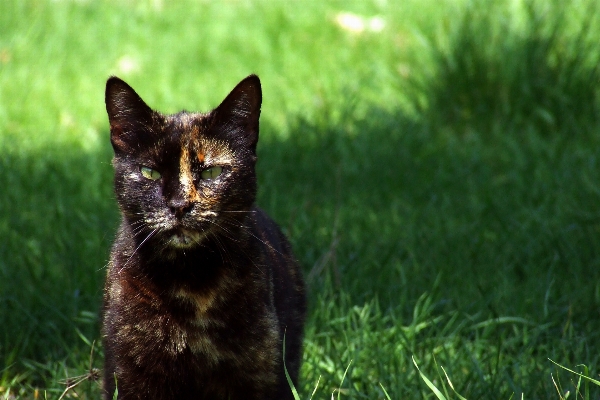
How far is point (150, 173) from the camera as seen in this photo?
2.54 meters

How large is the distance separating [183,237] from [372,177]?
2.41 metres

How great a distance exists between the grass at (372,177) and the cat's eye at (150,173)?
0.81m

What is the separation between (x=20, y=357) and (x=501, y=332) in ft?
5.81

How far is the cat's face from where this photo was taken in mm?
2443

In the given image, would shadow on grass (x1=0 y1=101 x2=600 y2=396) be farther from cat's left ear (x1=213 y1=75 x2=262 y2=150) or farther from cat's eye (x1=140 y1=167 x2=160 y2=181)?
cat's left ear (x1=213 y1=75 x2=262 y2=150)

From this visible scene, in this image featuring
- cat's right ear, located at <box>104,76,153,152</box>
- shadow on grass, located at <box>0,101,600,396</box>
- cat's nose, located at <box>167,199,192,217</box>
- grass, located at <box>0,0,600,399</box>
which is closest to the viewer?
cat's nose, located at <box>167,199,192,217</box>

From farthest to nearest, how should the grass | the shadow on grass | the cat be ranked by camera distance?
the shadow on grass < the grass < the cat

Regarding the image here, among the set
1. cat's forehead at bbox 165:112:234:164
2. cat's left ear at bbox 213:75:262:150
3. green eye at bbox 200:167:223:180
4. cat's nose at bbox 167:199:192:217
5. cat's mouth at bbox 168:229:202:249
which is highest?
cat's left ear at bbox 213:75:262:150

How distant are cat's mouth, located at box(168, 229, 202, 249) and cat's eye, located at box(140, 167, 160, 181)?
19 cm

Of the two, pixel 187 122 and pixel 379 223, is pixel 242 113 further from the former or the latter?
pixel 379 223

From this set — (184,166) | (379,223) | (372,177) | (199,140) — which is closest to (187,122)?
(199,140)

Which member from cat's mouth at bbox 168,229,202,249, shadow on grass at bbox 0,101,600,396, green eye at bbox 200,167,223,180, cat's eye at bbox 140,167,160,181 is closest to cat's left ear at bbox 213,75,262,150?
green eye at bbox 200,167,223,180

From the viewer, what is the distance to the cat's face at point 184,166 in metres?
2.44

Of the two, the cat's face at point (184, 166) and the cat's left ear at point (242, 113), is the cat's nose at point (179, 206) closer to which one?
the cat's face at point (184, 166)
